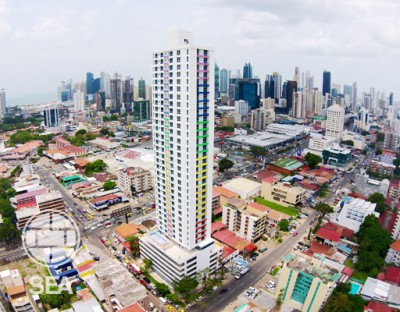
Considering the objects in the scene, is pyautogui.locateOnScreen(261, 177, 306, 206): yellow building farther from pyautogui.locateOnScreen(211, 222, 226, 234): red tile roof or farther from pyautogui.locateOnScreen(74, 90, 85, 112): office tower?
pyautogui.locateOnScreen(74, 90, 85, 112): office tower

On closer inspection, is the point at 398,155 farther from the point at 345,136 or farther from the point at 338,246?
the point at 338,246

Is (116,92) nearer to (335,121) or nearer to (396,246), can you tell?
(335,121)

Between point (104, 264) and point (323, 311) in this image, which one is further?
point (104, 264)

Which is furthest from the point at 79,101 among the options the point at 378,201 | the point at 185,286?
the point at 185,286

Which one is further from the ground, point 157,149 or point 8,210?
point 157,149

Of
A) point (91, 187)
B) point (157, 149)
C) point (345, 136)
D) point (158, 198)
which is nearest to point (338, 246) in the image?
point (158, 198)

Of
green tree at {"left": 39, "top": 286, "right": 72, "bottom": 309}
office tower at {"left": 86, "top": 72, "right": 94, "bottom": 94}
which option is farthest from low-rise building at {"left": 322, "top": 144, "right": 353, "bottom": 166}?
office tower at {"left": 86, "top": 72, "right": 94, "bottom": 94}

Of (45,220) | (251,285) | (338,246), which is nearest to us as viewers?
(251,285)
